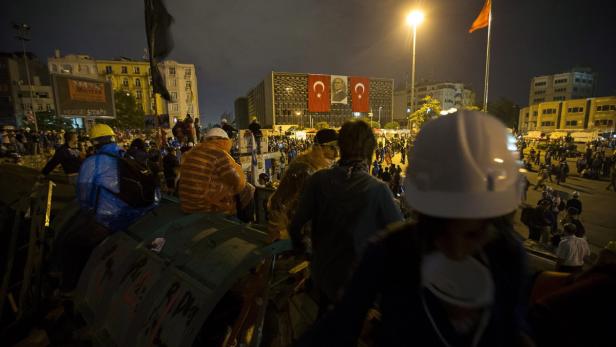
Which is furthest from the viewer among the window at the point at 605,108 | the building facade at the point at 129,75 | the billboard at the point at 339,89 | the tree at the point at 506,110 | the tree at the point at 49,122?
the billboard at the point at 339,89

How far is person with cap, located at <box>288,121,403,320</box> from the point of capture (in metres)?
1.98

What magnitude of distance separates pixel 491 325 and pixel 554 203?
1543 centimetres

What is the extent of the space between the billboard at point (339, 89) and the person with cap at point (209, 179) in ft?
377

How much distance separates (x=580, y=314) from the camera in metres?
1.17

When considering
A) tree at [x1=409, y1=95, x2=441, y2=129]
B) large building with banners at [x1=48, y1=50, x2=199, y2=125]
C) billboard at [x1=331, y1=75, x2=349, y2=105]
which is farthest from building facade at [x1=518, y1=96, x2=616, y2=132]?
large building with banners at [x1=48, y1=50, x2=199, y2=125]

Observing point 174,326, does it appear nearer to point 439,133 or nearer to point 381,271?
point 381,271

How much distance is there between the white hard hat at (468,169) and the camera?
888 mm

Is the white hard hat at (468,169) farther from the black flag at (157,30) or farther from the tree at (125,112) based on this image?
the tree at (125,112)

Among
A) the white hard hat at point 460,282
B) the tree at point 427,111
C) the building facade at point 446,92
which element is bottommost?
the white hard hat at point 460,282

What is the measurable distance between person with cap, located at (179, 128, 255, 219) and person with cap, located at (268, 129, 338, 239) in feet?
2.21

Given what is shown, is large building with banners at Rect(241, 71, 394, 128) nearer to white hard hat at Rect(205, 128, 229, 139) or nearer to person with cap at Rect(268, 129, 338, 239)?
white hard hat at Rect(205, 128, 229, 139)

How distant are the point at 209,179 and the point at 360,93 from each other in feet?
396

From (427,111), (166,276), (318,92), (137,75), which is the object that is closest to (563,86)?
(318,92)

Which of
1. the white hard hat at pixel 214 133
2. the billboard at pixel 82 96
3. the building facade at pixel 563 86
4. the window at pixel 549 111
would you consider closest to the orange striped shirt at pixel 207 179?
the white hard hat at pixel 214 133
